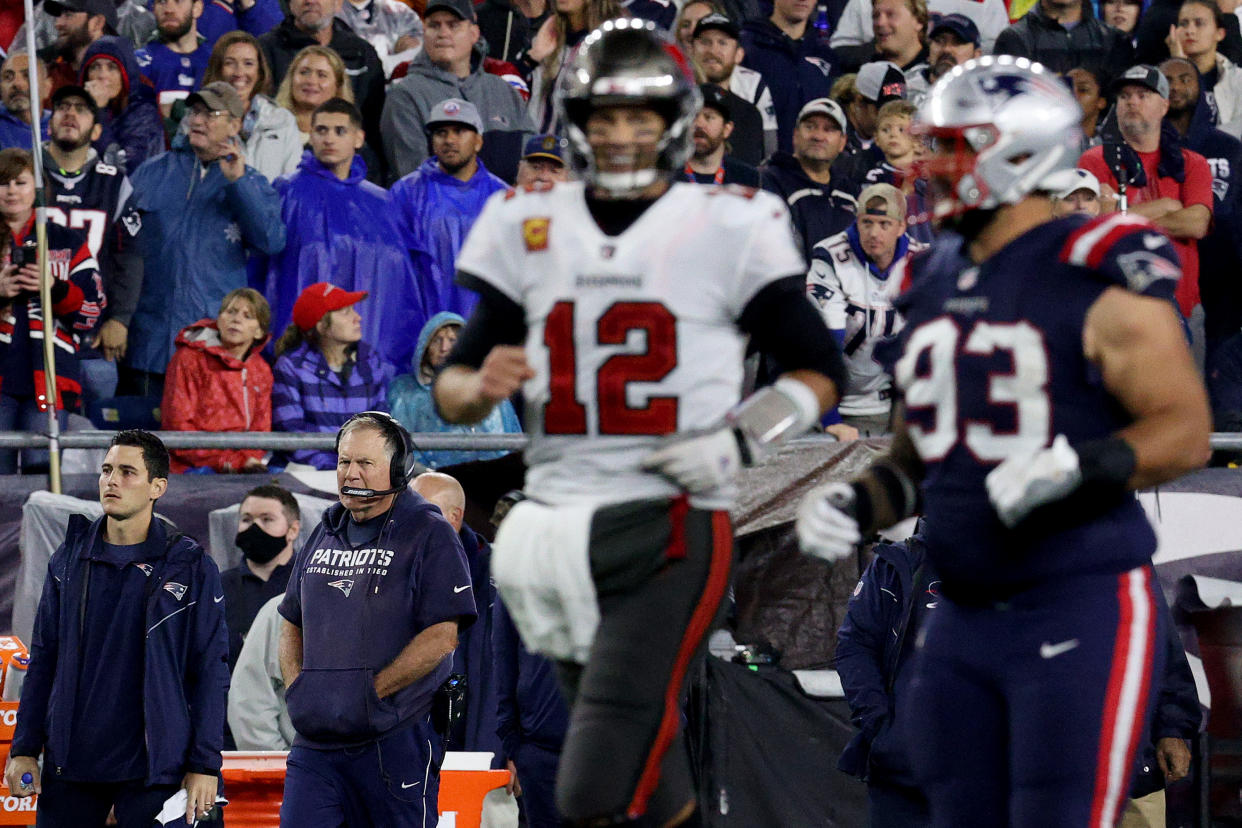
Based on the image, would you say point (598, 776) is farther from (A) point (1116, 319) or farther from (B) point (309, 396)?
(B) point (309, 396)

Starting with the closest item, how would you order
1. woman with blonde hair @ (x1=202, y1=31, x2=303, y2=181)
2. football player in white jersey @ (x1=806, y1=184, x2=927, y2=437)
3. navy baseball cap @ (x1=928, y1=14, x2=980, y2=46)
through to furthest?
football player in white jersey @ (x1=806, y1=184, x2=927, y2=437) < woman with blonde hair @ (x1=202, y1=31, x2=303, y2=181) < navy baseball cap @ (x1=928, y1=14, x2=980, y2=46)

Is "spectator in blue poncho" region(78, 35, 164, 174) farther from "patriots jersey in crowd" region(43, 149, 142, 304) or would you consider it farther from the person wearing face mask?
the person wearing face mask

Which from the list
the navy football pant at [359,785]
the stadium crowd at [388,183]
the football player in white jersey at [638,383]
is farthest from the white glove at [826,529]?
the stadium crowd at [388,183]

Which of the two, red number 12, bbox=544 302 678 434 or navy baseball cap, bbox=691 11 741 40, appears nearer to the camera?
red number 12, bbox=544 302 678 434

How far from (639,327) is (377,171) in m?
7.06

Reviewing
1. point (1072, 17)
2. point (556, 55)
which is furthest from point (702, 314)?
point (1072, 17)

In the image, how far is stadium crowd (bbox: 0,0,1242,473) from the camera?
343 inches

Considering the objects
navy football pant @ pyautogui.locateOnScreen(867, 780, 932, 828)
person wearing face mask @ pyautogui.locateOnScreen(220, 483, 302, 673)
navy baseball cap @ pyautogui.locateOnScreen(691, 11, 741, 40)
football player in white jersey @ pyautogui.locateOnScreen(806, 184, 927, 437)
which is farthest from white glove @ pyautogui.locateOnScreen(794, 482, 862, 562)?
navy baseball cap @ pyautogui.locateOnScreen(691, 11, 741, 40)

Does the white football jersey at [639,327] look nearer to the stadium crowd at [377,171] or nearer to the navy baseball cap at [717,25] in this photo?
the stadium crowd at [377,171]

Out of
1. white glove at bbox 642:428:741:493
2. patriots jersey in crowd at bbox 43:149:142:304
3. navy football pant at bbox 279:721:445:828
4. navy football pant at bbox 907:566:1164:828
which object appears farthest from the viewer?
patriots jersey in crowd at bbox 43:149:142:304

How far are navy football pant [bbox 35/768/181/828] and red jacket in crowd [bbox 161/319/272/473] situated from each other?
88.1 inches

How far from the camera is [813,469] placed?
793 cm

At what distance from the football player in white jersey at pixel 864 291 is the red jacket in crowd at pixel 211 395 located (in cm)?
268

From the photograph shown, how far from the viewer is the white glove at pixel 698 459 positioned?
11.6 ft
